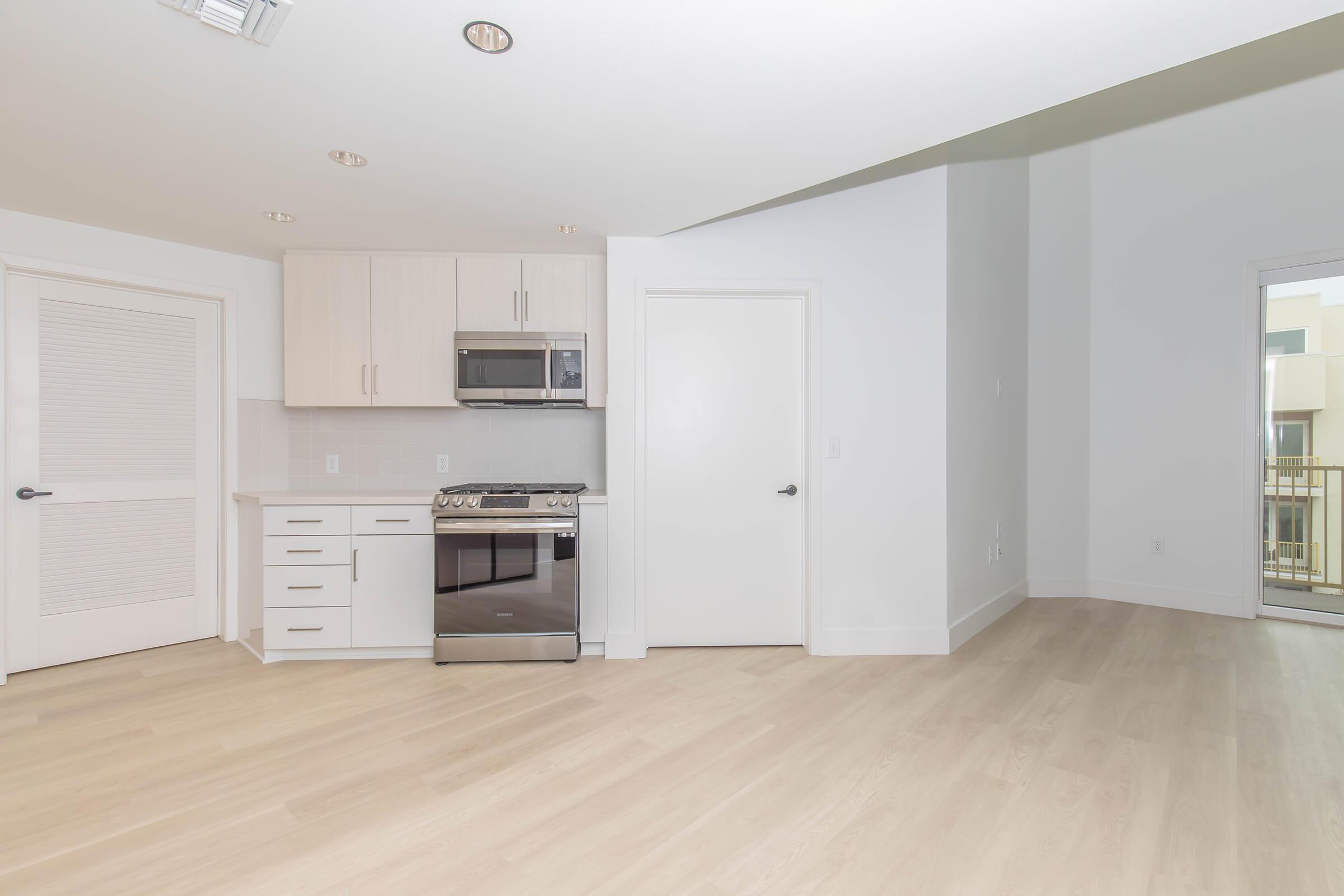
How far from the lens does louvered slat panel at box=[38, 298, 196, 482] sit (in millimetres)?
3285

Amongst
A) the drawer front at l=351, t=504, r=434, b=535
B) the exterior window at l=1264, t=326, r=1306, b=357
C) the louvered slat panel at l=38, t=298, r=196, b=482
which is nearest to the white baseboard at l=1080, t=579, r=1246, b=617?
the exterior window at l=1264, t=326, r=1306, b=357

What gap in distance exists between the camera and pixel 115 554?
3473 mm

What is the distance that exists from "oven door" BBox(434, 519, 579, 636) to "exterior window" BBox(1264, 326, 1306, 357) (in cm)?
461

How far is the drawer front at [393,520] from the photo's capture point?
133 inches

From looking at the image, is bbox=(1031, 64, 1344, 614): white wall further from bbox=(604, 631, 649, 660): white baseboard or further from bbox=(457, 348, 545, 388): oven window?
bbox=(457, 348, 545, 388): oven window

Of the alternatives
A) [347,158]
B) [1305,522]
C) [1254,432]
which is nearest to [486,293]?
[347,158]

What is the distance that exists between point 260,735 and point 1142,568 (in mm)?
5455

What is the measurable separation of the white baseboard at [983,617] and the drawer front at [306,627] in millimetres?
3329

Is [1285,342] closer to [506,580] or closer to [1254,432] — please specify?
[1254,432]

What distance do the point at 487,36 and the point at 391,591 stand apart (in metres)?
2.75

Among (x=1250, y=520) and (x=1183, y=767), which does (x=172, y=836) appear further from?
(x=1250, y=520)

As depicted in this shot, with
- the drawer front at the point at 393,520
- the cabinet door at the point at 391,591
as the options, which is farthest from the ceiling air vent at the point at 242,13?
the cabinet door at the point at 391,591

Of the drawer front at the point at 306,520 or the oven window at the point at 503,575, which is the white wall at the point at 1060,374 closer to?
the oven window at the point at 503,575

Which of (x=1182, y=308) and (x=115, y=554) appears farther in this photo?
(x=1182, y=308)
